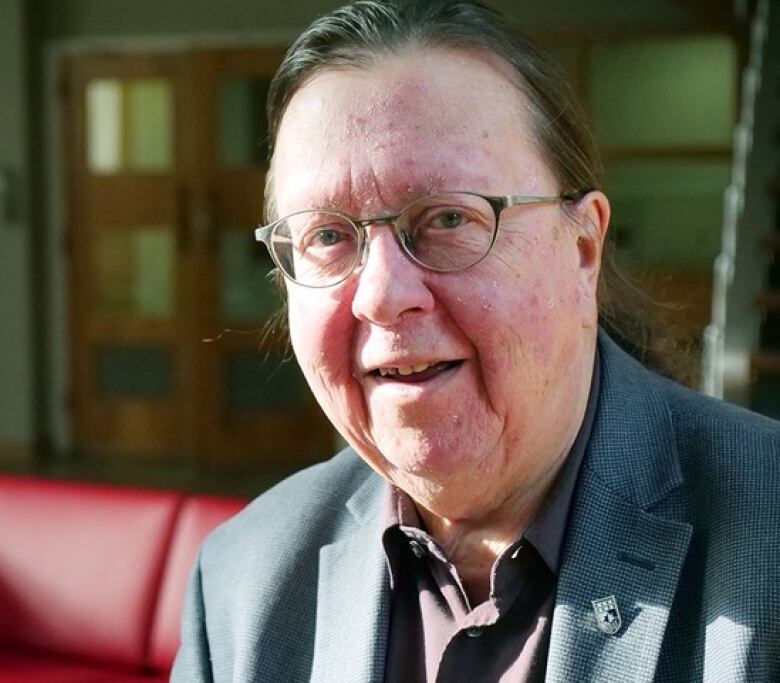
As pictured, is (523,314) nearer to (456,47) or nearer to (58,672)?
(456,47)

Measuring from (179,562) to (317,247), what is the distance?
149 cm

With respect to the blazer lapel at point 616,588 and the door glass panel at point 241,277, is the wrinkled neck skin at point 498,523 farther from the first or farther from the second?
the door glass panel at point 241,277

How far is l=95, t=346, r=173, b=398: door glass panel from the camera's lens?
7.34 meters

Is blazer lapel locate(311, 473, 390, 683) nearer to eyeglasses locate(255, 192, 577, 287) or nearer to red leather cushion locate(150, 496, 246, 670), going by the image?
eyeglasses locate(255, 192, 577, 287)

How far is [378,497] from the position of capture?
1.42 metres

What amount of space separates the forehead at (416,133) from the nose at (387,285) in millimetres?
41

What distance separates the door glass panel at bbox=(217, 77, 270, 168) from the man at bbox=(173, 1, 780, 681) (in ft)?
19.2

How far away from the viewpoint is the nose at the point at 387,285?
3.53 feet

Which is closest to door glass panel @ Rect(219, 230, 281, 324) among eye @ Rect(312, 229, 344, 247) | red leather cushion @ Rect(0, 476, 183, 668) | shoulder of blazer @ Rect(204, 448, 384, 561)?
red leather cushion @ Rect(0, 476, 183, 668)

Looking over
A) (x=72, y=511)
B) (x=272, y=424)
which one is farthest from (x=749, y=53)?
(x=72, y=511)

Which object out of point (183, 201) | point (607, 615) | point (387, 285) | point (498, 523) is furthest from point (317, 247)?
point (183, 201)

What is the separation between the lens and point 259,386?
7121 millimetres

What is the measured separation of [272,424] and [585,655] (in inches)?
238

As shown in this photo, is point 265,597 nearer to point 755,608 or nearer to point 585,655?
point 585,655
